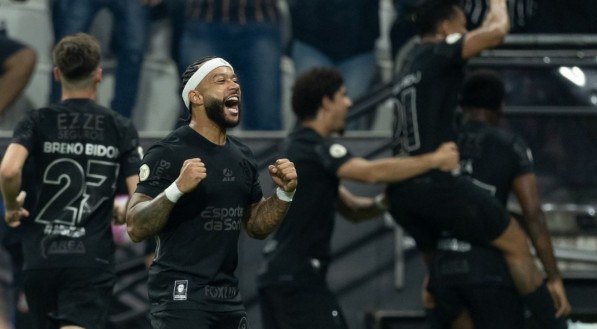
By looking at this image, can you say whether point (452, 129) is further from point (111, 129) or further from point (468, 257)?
point (111, 129)

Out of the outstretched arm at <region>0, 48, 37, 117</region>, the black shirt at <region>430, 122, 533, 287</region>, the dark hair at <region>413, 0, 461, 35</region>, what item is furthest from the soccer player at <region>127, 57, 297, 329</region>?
the outstretched arm at <region>0, 48, 37, 117</region>

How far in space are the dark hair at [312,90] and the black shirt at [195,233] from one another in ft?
7.15

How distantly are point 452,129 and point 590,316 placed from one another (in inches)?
77.0

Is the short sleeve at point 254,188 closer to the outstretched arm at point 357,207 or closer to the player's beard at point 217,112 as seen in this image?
the player's beard at point 217,112

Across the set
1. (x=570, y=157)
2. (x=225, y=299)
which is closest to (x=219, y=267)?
(x=225, y=299)

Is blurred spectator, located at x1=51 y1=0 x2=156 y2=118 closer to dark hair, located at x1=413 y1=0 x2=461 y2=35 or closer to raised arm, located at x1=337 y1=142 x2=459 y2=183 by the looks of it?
raised arm, located at x1=337 y1=142 x2=459 y2=183

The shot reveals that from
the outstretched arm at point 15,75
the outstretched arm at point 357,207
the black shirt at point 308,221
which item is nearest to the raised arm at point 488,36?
the black shirt at point 308,221

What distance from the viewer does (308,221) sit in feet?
27.9

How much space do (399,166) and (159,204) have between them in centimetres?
262

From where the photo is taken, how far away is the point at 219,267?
6.49 metres

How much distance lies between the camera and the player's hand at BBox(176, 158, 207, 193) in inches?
239

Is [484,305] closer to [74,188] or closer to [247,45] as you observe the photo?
[74,188]

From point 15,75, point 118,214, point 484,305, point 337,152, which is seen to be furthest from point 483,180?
point 15,75

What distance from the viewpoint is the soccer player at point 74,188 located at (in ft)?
25.5
